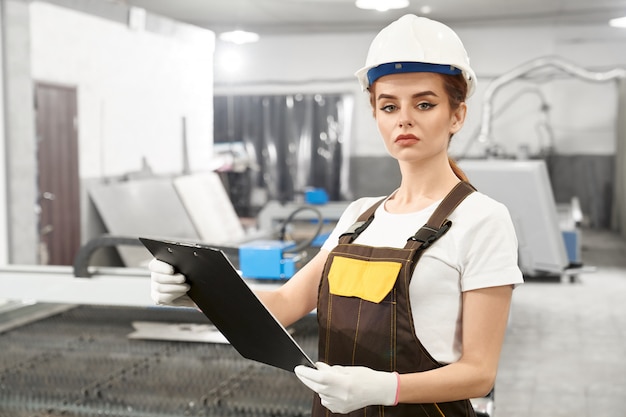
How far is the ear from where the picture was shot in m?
1.12

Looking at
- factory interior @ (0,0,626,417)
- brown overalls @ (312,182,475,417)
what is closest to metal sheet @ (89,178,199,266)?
factory interior @ (0,0,626,417)

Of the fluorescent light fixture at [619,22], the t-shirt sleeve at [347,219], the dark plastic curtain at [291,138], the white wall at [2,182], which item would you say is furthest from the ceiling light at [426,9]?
the t-shirt sleeve at [347,219]

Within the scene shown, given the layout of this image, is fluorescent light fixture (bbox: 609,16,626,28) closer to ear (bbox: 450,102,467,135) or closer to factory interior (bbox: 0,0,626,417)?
factory interior (bbox: 0,0,626,417)

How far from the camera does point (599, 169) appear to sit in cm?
887

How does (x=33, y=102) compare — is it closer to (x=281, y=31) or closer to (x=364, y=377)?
(x=364, y=377)

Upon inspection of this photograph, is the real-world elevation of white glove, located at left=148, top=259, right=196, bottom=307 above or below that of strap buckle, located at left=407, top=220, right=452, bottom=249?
below

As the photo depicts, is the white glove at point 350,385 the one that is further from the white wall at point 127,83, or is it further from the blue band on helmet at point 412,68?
the white wall at point 127,83

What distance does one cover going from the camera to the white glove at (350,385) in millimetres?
945

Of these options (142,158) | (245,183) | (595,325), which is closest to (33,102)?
(142,158)

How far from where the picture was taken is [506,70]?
27.0ft

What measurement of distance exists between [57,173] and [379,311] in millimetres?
3725

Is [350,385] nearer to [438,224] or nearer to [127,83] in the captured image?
[438,224]

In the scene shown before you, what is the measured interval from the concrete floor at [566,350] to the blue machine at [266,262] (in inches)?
63.0

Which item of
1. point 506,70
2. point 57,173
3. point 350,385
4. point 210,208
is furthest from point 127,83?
point 506,70
